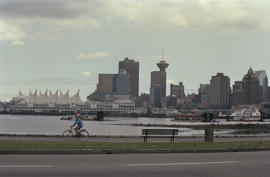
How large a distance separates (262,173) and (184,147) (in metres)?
7.33

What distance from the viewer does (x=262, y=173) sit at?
13023 mm

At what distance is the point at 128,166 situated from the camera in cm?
1412

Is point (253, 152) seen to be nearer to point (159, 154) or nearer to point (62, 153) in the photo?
point (159, 154)

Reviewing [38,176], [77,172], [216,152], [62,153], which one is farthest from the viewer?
[216,152]

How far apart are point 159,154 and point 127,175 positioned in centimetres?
654

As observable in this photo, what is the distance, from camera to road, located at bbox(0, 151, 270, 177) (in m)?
12.5

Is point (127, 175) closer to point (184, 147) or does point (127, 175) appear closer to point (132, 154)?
point (132, 154)

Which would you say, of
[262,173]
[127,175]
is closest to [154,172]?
[127,175]

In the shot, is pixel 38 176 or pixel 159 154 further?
pixel 159 154

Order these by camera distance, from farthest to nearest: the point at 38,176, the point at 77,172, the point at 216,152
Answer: the point at 216,152 < the point at 77,172 < the point at 38,176

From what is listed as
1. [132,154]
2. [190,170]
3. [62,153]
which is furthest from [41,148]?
[190,170]

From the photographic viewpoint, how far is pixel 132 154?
18438 mm

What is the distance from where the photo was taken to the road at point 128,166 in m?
12.5

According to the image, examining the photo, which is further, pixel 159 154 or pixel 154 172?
pixel 159 154
